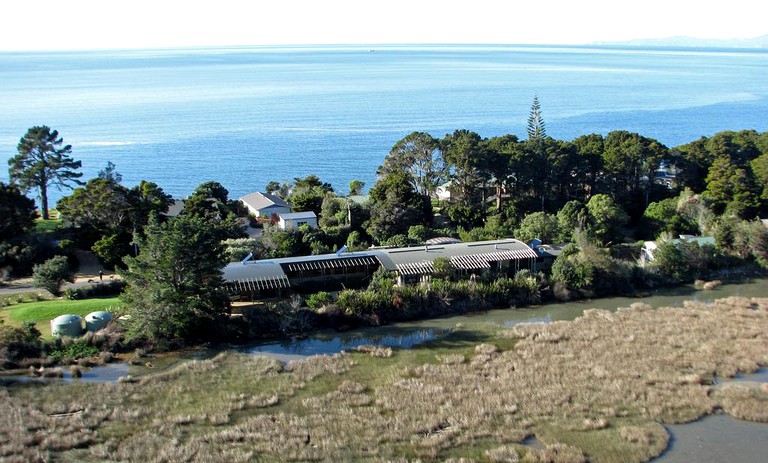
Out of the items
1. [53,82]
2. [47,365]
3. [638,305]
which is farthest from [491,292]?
[53,82]

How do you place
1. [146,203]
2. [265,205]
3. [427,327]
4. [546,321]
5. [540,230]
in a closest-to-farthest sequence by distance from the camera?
[427,327]
[546,321]
[146,203]
[540,230]
[265,205]

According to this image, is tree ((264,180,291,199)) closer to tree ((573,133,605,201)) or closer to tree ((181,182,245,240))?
tree ((181,182,245,240))

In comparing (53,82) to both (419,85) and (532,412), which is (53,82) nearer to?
(419,85)

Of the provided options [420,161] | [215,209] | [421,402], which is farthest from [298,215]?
[421,402]

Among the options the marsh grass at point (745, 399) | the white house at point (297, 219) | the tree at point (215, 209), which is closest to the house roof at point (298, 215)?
the white house at point (297, 219)

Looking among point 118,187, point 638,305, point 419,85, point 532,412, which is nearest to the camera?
point 532,412

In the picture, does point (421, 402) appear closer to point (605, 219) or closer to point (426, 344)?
point (426, 344)

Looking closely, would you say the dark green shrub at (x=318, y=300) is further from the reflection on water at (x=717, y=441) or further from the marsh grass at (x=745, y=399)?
the marsh grass at (x=745, y=399)
